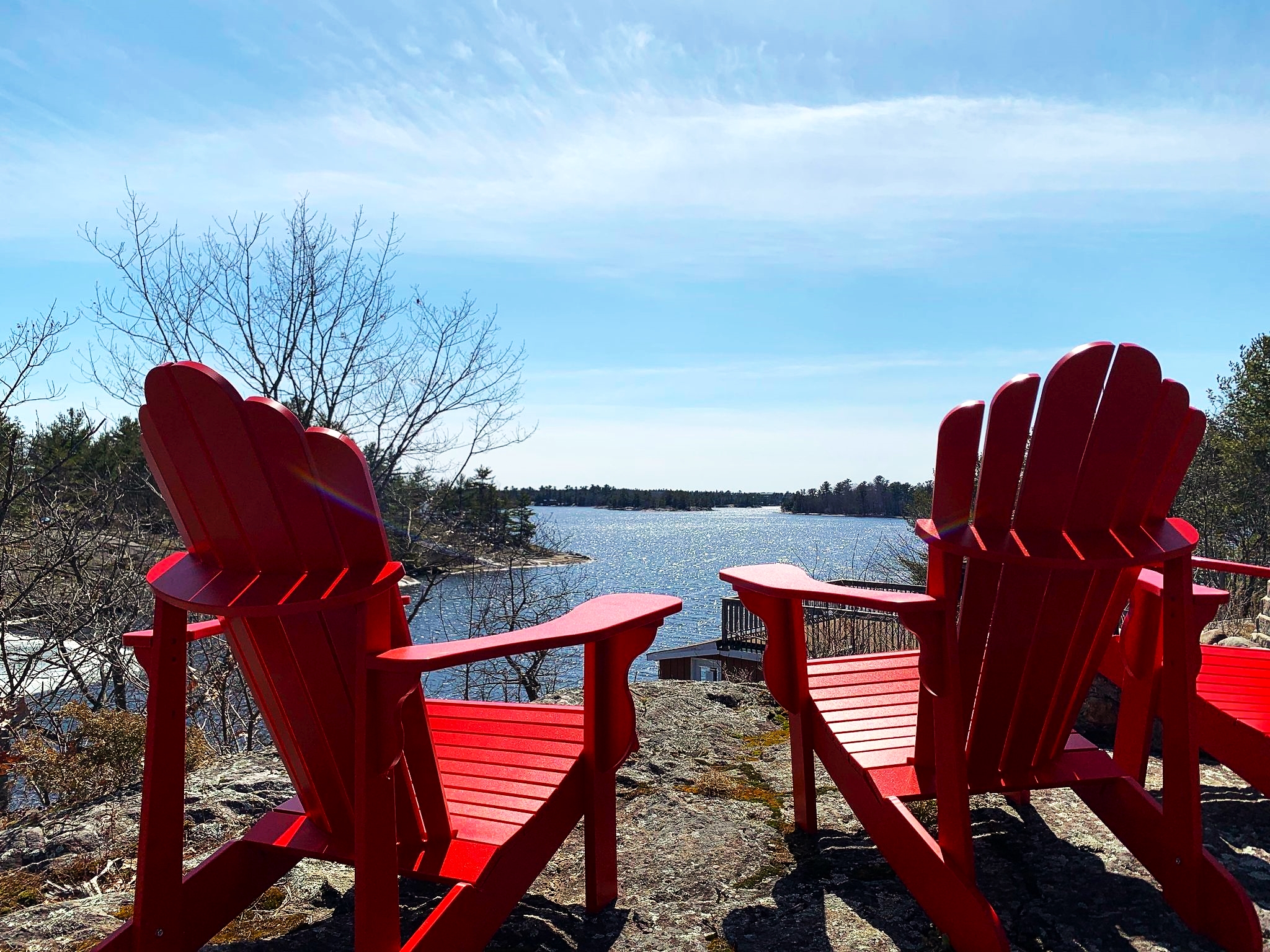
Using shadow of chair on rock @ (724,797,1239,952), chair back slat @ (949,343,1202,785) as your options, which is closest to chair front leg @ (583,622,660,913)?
shadow of chair on rock @ (724,797,1239,952)

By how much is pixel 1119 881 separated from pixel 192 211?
9818 mm

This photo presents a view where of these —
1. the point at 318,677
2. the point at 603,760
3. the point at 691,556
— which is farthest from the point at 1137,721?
the point at 691,556

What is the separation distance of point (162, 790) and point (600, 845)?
101cm

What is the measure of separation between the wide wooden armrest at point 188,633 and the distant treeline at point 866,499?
1159cm

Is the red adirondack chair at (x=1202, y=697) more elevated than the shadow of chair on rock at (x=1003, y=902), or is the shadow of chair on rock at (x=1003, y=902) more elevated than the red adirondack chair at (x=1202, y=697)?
the red adirondack chair at (x=1202, y=697)

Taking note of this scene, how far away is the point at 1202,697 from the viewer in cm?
233

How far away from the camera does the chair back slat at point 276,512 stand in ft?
4.62

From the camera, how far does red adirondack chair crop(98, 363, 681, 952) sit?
1.42m

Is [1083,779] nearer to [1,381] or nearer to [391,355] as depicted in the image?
[1,381]

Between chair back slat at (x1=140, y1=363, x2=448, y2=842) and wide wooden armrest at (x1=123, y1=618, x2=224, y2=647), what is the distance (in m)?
0.20

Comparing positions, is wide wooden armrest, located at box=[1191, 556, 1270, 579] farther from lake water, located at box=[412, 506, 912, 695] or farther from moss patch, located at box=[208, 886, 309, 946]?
moss patch, located at box=[208, 886, 309, 946]

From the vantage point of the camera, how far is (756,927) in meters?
1.93

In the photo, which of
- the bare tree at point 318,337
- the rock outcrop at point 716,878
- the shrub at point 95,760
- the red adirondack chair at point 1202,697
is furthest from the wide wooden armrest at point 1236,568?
the bare tree at point 318,337

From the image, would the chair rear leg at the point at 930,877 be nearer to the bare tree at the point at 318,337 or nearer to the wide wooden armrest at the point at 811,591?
the wide wooden armrest at the point at 811,591
